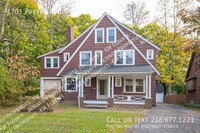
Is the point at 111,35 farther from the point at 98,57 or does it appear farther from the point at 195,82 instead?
the point at 195,82

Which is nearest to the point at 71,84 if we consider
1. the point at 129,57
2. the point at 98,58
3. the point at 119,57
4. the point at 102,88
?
the point at 102,88

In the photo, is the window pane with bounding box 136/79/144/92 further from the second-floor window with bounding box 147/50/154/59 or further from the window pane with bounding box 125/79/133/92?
the second-floor window with bounding box 147/50/154/59

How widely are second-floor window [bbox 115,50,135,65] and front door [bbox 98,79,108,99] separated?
2.23 m

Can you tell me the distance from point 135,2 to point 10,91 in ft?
88.6

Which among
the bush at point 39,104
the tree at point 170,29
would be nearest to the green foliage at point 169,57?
the tree at point 170,29

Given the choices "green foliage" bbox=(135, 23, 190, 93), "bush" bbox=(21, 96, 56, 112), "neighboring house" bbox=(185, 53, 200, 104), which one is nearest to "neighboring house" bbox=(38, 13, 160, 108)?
"neighboring house" bbox=(185, 53, 200, 104)

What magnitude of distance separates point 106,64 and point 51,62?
A: 6.19 m

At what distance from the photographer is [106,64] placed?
2089 centimetres

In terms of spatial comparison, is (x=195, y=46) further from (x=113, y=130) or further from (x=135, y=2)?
(x=135, y=2)

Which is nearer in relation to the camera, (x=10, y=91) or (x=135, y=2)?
(x=10, y=91)

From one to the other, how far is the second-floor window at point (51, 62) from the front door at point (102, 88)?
16.8 feet

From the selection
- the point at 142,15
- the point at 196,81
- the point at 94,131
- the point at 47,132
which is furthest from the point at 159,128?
the point at 142,15

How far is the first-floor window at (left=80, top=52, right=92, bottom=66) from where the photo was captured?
70.5ft

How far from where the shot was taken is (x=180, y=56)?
3045cm
